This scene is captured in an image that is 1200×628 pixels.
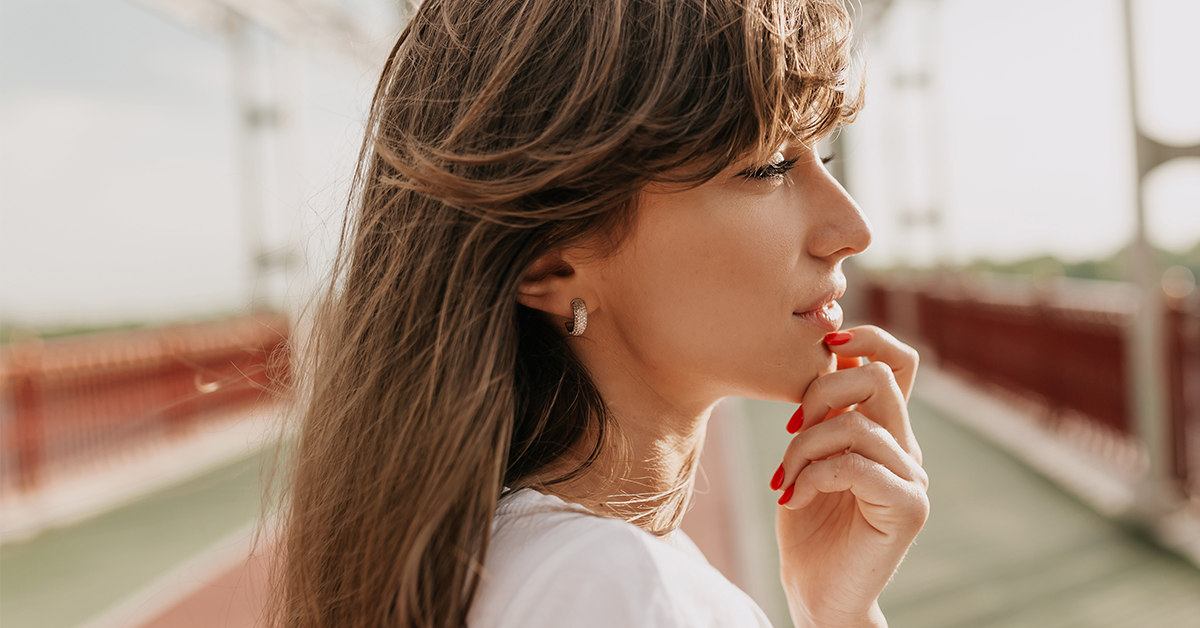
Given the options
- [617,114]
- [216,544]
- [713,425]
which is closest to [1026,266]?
[713,425]

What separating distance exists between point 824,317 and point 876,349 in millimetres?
289

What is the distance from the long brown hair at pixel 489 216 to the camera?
0.98 meters

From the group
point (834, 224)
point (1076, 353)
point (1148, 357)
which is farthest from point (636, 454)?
point (1076, 353)

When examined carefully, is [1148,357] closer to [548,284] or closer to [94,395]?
[548,284]

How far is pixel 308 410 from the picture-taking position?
4.16ft

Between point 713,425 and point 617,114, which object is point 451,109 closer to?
point 617,114

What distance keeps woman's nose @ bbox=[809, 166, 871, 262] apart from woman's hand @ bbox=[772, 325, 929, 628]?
184 millimetres

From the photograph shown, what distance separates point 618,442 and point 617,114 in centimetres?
49

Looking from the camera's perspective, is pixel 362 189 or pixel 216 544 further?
pixel 216 544

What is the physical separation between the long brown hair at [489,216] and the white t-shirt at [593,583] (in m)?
0.04

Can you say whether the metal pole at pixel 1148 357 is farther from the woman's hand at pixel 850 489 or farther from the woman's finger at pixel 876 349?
the woman's hand at pixel 850 489

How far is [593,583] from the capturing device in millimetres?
815

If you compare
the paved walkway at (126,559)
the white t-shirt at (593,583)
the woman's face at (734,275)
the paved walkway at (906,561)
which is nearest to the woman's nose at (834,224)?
the woman's face at (734,275)

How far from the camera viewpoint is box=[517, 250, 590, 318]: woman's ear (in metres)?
1.12
